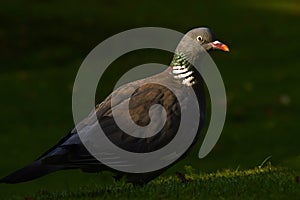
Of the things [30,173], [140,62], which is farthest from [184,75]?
[140,62]

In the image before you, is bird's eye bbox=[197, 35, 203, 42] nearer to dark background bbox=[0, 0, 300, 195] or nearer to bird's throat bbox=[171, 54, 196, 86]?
bird's throat bbox=[171, 54, 196, 86]

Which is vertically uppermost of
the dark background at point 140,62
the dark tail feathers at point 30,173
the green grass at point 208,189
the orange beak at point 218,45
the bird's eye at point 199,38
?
the bird's eye at point 199,38

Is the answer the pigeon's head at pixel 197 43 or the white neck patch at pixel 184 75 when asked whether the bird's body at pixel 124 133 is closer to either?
the white neck patch at pixel 184 75

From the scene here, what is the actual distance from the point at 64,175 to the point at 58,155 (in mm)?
10020

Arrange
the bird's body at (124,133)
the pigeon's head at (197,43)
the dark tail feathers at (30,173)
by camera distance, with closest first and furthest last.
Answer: the dark tail feathers at (30,173) < the bird's body at (124,133) < the pigeon's head at (197,43)

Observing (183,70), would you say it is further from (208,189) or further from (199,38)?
(208,189)

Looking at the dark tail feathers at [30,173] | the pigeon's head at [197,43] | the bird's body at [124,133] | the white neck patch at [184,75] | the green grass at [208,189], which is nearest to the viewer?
the dark tail feathers at [30,173]

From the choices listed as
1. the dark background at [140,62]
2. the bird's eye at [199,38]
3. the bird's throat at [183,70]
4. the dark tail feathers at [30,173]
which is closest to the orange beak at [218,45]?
the bird's eye at [199,38]

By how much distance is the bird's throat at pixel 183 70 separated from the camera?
9.72 m

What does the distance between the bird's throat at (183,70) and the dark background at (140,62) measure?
1.89m

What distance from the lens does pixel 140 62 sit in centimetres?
3203

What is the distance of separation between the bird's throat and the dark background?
74.4 inches

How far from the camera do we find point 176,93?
9500 mm

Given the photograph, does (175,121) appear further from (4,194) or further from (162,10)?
(162,10)
